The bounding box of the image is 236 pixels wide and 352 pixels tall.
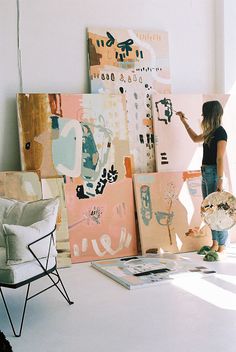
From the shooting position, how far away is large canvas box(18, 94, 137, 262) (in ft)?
15.6

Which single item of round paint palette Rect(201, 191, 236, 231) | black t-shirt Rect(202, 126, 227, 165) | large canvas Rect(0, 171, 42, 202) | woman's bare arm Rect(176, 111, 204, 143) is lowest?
round paint palette Rect(201, 191, 236, 231)

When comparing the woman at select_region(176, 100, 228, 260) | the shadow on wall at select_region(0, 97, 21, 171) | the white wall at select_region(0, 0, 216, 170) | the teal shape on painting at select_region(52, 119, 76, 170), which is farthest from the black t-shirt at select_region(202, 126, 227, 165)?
the shadow on wall at select_region(0, 97, 21, 171)

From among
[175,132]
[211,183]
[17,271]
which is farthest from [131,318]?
[175,132]

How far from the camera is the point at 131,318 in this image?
130 inches

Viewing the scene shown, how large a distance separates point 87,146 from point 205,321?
2.36 meters

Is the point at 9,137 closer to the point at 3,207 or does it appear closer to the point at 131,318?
the point at 3,207

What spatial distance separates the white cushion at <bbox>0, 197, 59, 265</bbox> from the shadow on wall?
41.2 inches

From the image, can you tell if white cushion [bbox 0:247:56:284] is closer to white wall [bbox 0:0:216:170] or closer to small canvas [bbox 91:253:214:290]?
small canvas [bbox 91:253:214:290]

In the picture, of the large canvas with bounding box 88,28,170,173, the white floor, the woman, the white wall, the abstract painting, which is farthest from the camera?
the abstract painting

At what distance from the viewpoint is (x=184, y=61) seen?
5.58 meters

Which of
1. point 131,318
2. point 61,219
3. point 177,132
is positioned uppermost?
point 177,132

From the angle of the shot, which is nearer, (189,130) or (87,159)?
(87,159)

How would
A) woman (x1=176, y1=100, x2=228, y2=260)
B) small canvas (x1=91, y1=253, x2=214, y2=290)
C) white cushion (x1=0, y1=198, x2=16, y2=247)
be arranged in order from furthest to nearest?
woman (x1=176, y1=100, x2=228, y2=260)
small canvas (x1=91, y1=253, x2=214, y2=290)
white cushion (x1=0, y1=198, x2=16, y2=247)

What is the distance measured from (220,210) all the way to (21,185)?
2.00 m
